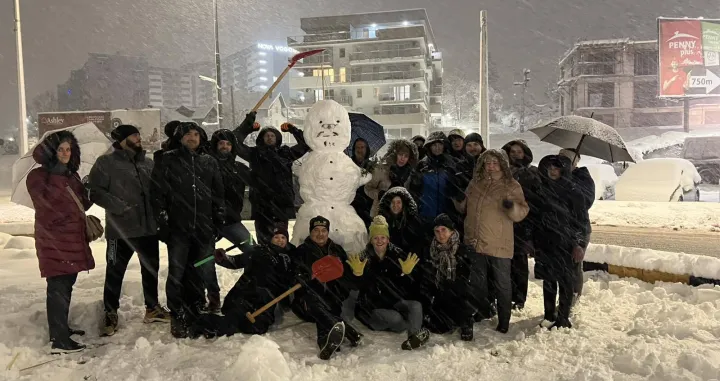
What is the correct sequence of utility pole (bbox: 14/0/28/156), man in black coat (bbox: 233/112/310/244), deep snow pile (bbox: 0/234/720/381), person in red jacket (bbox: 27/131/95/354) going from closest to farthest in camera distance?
1. deep snow pile (bbox: 0/234/720/381)
2. person in red jacket (bbox: 27/131/95/354)
3. man in black coat (bbox: 233/112/310/244)
4. utility pole (bbox: 14/0/28/156)

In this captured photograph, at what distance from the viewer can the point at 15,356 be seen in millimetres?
3842

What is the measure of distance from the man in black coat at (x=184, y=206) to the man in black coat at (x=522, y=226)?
116 inches

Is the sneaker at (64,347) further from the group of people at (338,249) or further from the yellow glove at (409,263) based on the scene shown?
the yellow glove at (409,263)

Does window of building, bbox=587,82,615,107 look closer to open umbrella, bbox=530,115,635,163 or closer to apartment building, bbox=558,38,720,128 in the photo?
apartment building, bbox=558,38,720,128

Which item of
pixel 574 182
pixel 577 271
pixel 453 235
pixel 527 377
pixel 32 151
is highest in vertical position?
pixel 32 151

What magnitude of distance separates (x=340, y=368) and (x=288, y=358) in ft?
1.38

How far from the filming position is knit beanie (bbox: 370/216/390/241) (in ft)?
15.1

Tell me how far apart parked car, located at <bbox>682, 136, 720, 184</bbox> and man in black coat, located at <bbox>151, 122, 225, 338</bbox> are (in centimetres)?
2143

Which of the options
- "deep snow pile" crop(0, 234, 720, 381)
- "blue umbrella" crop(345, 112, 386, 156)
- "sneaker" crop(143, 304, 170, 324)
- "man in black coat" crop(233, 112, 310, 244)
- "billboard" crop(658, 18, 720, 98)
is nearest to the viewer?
"deep snow pile" crop(0, 234, 720, 381)

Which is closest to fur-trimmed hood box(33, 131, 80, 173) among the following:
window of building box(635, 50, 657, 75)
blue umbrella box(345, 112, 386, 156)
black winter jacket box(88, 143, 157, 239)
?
black winter jacket box(88, 143, 157, 239)

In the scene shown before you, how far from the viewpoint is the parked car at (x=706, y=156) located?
1975cm

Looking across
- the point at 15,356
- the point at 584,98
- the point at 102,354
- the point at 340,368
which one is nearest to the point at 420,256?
the point at 340,368

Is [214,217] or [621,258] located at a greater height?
[214,217]

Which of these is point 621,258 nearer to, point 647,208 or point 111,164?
point 111,164
